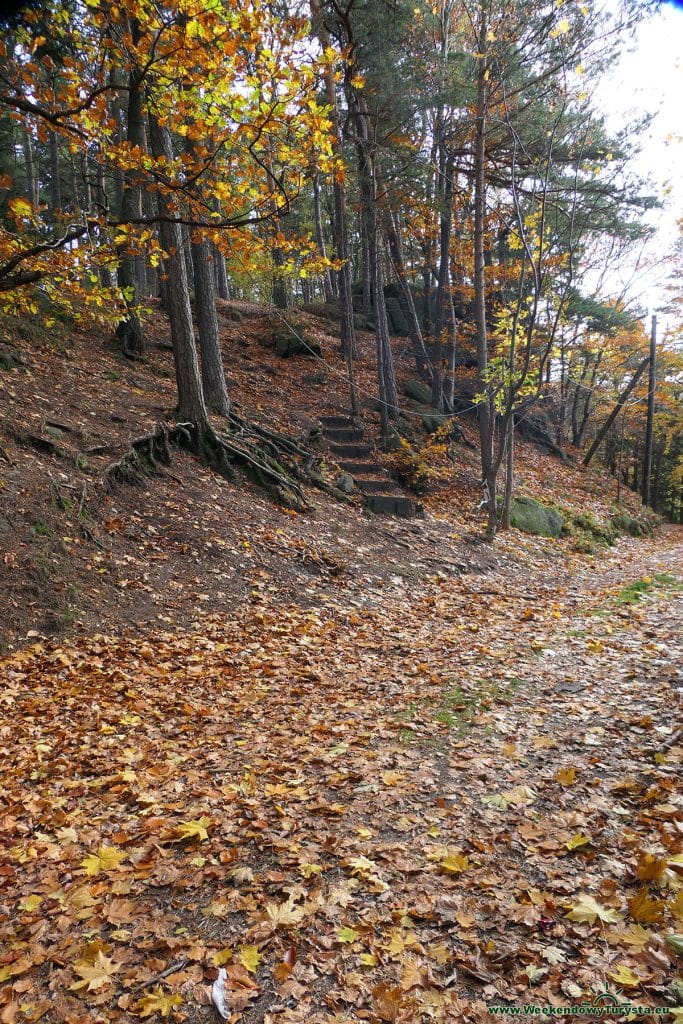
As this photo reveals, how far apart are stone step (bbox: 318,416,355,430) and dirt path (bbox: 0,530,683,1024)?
9.56 m

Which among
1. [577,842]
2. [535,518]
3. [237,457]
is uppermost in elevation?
[237,457]

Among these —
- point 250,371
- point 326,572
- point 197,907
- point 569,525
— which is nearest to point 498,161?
point 250,371

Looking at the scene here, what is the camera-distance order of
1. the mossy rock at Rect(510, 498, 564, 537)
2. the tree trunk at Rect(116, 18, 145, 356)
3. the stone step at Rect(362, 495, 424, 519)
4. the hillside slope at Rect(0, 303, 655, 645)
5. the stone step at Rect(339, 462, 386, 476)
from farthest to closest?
1. the mossy rock at Rect(510, 498, 564, 537)
2. the stone step at Rect(339, 462, 386, 476)
3. the tree trunk at Rect(116, 18, 145, 356)
4. the stone step at Rect(362, 495, 424, 519)
5. the hillside slope at Rect(0, 303, 655, 645)

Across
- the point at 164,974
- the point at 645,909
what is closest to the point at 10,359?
the point at 164,974

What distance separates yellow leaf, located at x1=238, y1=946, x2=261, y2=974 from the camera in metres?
2.51

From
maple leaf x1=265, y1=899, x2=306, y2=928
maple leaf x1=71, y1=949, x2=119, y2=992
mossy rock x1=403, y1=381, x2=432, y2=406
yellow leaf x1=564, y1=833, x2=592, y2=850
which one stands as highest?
mossy rock x1=403, y1=381, x2=432, y2=406

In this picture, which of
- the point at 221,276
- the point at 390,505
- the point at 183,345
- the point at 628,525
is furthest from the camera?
the point at 221,276

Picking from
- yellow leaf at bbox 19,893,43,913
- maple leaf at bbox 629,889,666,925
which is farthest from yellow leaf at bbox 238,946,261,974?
maple leaf at bbox 629,889,666,925

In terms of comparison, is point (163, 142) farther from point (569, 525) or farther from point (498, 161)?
point (569, 525)

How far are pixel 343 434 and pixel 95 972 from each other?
13.1m

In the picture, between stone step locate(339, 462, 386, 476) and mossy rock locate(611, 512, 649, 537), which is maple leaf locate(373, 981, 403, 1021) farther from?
mossy rock locate(611, 512, 649, 537)

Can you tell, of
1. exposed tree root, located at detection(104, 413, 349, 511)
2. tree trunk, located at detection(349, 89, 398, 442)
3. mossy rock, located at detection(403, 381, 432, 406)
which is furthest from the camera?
mossy rock, located at detection(403, 381, 432, 406)

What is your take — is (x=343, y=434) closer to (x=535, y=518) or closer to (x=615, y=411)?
(x=535, y=518)

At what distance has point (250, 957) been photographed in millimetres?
2559
